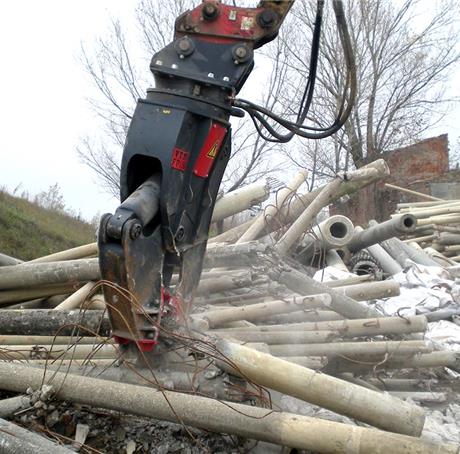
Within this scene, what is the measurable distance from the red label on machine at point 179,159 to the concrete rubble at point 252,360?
73 centimetres

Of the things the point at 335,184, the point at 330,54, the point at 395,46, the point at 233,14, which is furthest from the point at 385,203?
the point at 233,14

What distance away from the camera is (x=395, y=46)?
2212cm

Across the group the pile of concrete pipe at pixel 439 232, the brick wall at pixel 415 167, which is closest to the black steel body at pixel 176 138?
the pile of concrete pipe at pixel 439 232

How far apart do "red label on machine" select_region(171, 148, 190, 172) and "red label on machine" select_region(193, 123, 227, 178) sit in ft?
0.32

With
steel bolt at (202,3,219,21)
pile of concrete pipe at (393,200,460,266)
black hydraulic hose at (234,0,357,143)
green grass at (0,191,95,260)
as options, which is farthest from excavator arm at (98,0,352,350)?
green grass at (0,191,95,260)

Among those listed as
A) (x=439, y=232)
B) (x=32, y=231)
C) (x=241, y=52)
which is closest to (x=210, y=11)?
(x=241, y=52)

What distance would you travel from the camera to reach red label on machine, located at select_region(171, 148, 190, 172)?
127 inches

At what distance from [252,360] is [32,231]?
1009 centimetres

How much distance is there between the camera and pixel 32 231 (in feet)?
40.4

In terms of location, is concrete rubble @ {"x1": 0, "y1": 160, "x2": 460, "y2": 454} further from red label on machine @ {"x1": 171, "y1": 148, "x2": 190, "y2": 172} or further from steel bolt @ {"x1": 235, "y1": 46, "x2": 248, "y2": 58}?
steel bolt @ {"x1": 235, "y1": 46, "x2": 248, "y2": 58}

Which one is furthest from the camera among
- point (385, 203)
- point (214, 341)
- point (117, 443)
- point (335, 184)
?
point (385, 203)

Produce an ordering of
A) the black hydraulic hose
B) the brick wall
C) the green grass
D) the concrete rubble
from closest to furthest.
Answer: the concrete rubble
the black hydraulic hose
the green grass
the brick wall

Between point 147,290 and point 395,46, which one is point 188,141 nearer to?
point 147,290

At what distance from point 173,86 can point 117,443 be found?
1847mm
